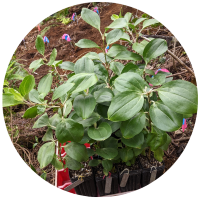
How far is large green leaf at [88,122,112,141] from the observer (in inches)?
28.5

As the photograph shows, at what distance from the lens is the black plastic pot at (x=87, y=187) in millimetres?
1113

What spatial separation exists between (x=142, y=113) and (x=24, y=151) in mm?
1196

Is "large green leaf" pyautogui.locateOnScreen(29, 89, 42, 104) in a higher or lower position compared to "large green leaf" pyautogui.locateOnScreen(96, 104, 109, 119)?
higher

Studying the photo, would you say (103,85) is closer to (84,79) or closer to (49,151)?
(84,79)

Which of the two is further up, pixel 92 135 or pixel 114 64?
pixel 114 64

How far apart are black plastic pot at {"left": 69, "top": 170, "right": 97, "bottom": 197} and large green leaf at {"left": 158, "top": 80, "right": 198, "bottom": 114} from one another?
0.74 meters

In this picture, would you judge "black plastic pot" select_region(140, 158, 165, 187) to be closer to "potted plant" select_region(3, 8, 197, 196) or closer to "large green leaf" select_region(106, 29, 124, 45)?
"potted plant" select_region(3, 8, 197, 196)

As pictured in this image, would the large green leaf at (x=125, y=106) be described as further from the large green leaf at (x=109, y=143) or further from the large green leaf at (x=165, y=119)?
the large green leaf at (x=109, y=143)

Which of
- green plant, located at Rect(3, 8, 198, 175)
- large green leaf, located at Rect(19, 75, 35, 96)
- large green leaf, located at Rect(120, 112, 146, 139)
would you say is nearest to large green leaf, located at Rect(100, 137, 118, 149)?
green plant, located at Rect(3, 8, 198, 175)

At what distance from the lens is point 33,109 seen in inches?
28.2

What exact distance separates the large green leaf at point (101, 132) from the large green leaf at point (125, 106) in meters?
0.12

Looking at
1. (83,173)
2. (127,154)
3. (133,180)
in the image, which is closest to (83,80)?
(127,154)

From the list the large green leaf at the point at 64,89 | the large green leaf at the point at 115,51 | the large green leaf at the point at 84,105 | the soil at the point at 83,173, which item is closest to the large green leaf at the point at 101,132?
the large green leaf at the point at 84,105

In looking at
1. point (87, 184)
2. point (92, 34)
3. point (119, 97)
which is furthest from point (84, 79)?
point (92, 34)
